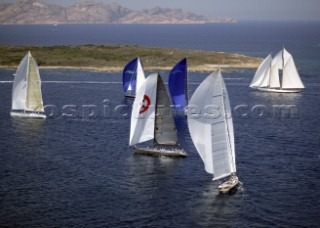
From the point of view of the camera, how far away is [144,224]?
5209 cm

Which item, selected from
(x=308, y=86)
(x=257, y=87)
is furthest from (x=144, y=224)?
(x=308, y=86)

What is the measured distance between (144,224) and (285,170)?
21.6 metres

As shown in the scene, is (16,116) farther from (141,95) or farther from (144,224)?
(144,224)

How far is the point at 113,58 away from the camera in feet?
576

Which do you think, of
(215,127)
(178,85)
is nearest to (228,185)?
(215,127)

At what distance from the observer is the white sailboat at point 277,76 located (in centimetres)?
12494

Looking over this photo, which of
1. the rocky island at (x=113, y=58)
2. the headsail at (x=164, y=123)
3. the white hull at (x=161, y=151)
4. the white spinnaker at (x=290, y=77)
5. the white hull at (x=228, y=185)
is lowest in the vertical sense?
the white hull at (x=228, y=185)

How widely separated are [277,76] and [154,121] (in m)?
58.7

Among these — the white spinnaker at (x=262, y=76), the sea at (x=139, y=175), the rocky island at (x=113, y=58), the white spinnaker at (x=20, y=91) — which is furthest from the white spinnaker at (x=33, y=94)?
the rocky island at (x=113, y=58)

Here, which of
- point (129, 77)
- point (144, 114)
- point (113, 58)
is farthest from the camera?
point (113, 58)

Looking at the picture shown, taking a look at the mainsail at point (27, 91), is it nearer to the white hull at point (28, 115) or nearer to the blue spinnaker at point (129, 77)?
the white hull at point (28, 115)

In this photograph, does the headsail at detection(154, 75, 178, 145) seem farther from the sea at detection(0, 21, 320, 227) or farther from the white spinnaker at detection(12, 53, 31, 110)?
the white spinnaker at detection(12, 53, 31, 110)

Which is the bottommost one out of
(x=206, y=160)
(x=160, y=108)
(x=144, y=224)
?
(x=144, y=224)

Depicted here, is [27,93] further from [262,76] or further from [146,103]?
[262,76]
